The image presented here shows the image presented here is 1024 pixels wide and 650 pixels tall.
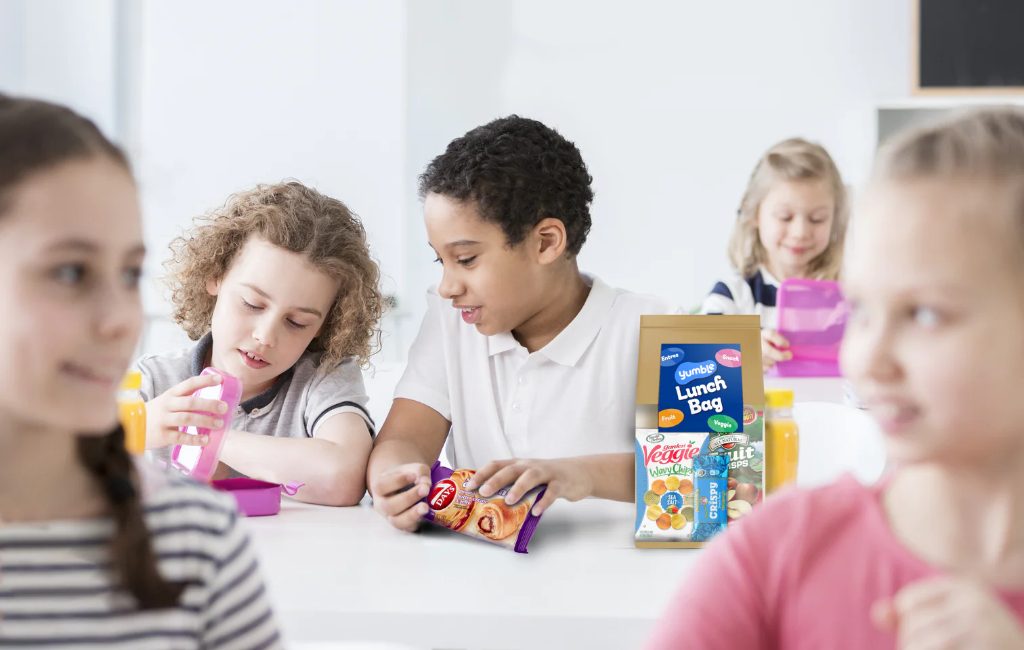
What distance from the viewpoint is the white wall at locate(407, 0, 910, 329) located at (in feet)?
11.2

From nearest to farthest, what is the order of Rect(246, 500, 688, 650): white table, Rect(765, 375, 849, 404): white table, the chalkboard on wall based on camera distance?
Rect(246, 500, 688, 650): white table < Rect(765, 375, 849, 404): white table < the chalkboard on wall

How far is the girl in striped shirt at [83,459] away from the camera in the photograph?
0.51 meters

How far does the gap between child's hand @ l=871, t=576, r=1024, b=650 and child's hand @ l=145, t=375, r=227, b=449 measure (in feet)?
2.64

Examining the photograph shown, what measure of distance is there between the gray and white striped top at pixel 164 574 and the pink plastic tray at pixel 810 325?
1576 millimetres

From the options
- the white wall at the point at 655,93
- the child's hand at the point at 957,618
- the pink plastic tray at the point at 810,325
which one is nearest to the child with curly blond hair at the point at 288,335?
the child's hand at the point at 957,618

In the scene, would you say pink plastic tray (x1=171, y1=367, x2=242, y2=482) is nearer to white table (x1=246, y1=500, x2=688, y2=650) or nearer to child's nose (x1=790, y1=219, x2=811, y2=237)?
white table (x1=246, y1=500, x2=688, y2=650)

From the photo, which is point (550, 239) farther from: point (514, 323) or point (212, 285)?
point (212, 285)

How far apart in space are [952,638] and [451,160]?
107cm

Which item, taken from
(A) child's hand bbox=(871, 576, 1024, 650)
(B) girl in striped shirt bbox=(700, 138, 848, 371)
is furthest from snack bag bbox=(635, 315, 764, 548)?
(B) girl in striped shirt bbox=(700, 138, 848, 371)

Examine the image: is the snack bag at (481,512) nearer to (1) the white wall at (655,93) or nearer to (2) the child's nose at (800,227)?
(2) the child's nose at (800,227)

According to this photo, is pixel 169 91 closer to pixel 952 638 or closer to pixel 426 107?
pixel 426 107

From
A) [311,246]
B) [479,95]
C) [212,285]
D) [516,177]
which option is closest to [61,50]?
[479,95]

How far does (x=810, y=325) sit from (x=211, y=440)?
1361 millimetres

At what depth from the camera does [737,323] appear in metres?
0.96
